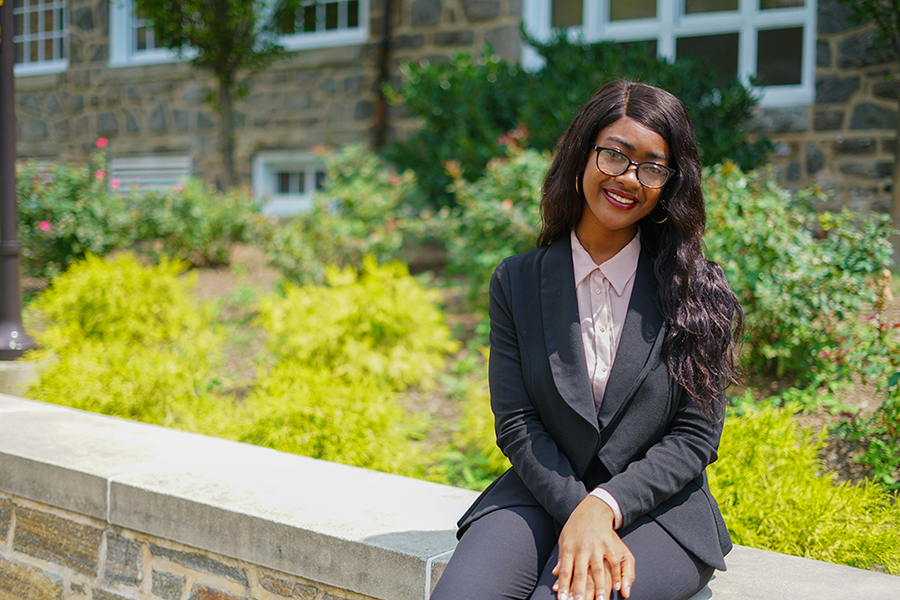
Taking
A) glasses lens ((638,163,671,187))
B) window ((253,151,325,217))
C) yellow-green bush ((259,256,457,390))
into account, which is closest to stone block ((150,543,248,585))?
glasses lens ((638,163,671,187))

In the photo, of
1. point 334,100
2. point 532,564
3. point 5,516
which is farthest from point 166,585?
point 334,100

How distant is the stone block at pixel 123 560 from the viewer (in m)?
2.66

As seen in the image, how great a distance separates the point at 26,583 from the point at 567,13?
21.6 feet

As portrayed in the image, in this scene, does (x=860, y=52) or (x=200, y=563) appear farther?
(x=860, y=52)

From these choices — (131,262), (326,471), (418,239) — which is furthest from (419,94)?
(326,471)

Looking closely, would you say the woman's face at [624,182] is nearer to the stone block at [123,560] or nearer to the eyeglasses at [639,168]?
the eyeglasses at [639,168]

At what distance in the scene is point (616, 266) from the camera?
6.54 feet

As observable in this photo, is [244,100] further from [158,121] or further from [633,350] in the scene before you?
[633,350]

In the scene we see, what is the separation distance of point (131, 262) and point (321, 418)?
9.64ft

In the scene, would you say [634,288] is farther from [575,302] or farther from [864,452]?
[864,452]

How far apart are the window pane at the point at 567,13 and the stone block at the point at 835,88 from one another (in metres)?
2.27

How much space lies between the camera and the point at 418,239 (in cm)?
609

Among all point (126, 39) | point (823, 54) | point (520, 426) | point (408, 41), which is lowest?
point (520, 426)

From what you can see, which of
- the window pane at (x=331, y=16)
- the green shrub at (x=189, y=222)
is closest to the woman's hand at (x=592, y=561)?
the green shrub at (x=189, y=222)
